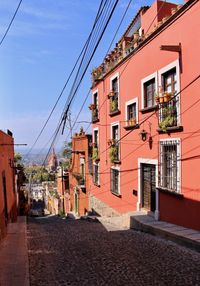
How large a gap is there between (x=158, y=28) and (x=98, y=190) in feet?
38.9

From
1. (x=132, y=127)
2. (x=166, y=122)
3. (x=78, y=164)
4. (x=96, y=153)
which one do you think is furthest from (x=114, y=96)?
(x=78, y=164)

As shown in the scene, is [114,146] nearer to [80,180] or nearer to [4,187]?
[4,187]

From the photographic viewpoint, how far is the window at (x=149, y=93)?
13.2 m

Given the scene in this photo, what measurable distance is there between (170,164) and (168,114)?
1593 mm

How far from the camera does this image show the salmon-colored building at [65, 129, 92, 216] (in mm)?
24766

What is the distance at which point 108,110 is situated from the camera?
18828 mm

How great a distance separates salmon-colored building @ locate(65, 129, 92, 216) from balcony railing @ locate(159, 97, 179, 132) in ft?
40.4

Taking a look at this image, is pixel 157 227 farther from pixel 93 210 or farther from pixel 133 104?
pixel 93 210

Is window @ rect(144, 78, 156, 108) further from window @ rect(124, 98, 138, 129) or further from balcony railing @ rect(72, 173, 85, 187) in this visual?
balcony railing @ rect(72, 173, 85, 187)

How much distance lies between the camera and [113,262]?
6965mm

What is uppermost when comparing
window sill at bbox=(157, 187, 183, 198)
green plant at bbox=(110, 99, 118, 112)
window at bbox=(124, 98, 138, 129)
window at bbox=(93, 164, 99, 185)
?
green plant at bbox=(110, 99, 118, 112)

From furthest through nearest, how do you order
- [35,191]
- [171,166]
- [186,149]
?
[35,191]
[171,166]
[186,149]

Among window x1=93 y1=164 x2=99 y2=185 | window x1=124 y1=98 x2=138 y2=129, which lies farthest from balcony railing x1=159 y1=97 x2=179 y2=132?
window x1=93 y1=164 x2=99 y2=185

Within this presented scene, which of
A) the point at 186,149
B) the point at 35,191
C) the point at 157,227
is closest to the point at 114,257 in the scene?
the point at 157,227
